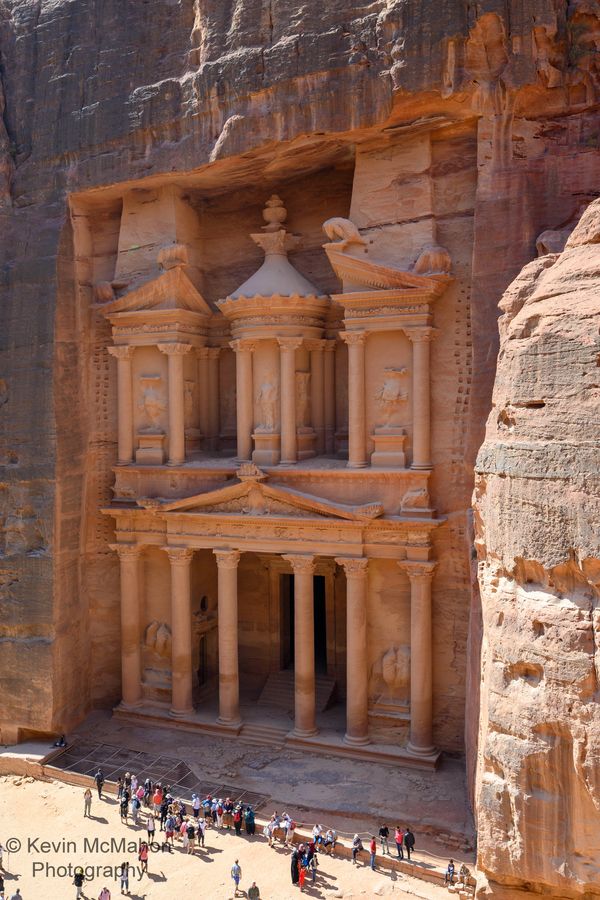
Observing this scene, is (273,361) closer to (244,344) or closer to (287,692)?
(244,344)

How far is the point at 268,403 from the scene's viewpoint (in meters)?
17.4

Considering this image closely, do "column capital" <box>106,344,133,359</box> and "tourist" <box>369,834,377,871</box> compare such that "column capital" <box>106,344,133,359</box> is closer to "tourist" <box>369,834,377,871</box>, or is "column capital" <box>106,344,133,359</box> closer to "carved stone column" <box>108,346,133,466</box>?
"carved stone column" <box>108,346,133,466</box>

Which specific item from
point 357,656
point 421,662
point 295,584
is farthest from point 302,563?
point 421,662

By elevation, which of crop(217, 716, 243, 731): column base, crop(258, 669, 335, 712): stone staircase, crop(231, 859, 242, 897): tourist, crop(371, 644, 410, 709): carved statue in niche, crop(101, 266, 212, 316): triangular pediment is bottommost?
crop(231, 859, 242, 897): tourist

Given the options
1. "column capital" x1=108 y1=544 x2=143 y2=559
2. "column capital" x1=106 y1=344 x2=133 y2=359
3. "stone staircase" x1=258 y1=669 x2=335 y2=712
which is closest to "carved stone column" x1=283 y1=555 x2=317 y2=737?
"stone staircase" x1=258 y1=669 x2=335 y2=712

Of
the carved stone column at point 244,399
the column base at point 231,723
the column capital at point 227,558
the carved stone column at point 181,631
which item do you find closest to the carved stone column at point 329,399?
the carved stone column at point 244,399

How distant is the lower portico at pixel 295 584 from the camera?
1573cm

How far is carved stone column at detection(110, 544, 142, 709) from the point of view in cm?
1825

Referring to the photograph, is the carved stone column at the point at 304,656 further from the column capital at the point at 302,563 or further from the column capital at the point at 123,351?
the column capital at the point at 123,351

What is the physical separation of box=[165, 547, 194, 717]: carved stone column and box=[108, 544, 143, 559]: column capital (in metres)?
0.84

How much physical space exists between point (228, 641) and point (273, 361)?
6.27m

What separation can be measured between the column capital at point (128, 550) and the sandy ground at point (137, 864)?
211 inches

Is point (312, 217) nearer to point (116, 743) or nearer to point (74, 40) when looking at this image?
point (74, 40)

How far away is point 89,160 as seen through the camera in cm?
Result: 1742
